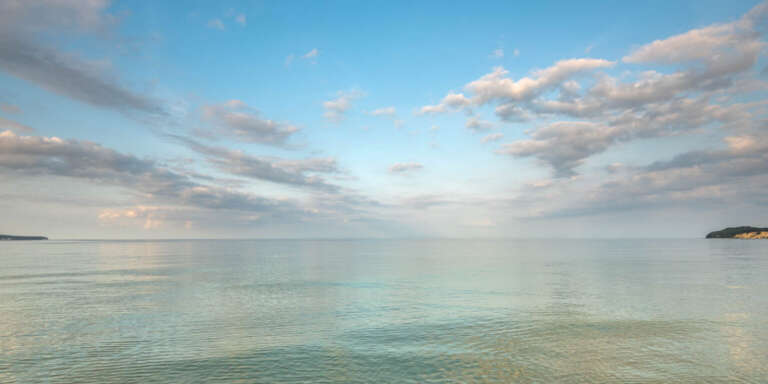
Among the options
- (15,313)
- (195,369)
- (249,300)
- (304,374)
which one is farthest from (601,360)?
(15,313)

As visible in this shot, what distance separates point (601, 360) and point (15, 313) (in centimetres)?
4616


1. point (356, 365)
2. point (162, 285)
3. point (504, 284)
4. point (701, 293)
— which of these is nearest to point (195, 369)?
point (356, 365)

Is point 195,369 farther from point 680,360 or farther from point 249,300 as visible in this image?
point 680,360

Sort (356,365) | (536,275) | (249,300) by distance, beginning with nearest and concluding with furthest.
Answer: (356,365)
(249,300)
(536,275)

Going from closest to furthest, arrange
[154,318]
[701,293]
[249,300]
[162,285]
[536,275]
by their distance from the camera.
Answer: [154,318] → [249,300] → [701,293] → [162,285] → [536,275]

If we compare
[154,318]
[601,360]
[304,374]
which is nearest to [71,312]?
[154,318]

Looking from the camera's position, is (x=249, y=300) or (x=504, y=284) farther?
(x=504, y=284)

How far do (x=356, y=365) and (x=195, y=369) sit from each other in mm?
8484

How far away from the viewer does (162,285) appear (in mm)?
55312

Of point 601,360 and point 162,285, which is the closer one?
point 601,360

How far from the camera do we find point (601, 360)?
22719 mm

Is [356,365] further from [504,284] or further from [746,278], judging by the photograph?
[746,278]

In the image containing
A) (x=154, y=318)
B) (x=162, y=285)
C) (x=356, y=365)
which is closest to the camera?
(x=356, y=365)

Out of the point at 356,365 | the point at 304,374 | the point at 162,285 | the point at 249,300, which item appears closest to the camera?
the point at 304,374
